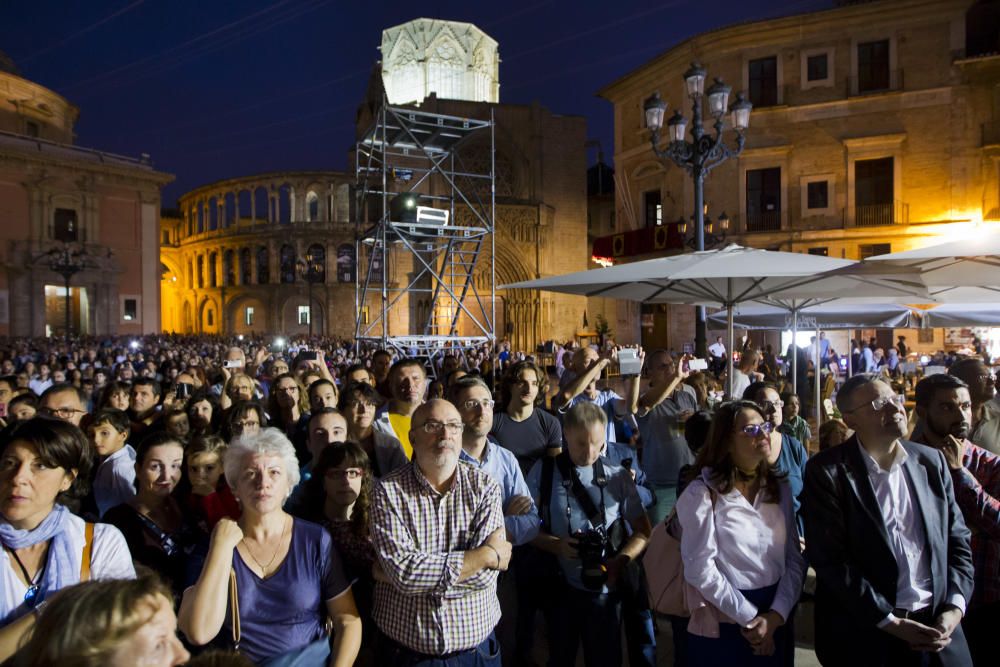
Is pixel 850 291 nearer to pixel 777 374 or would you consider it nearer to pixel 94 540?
pixel 94 540

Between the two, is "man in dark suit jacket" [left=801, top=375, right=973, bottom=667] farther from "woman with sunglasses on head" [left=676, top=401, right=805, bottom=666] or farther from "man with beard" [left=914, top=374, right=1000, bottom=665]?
"man with beard" [left=914, top=374, right=1000, bottom=665]

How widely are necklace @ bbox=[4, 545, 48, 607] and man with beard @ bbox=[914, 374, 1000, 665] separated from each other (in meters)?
3.43

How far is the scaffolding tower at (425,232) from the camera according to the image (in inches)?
405

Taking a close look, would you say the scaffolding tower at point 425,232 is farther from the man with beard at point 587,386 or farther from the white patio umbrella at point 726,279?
the man with beard at point 587,386

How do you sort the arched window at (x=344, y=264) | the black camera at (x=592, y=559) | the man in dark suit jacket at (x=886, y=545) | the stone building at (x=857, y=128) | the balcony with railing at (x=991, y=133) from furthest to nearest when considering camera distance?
the arched window at (x=344, y=264)
the stone building at (x=857, y=128)
the balcony with railing at (x=991, y=133)
the black camera at (x=592, y=559)
the man in dark suit jacket at (x=886, y=545)

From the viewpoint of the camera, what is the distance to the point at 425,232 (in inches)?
447

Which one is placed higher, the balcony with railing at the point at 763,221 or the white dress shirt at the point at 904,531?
the balcony with railing at the point at 763,221

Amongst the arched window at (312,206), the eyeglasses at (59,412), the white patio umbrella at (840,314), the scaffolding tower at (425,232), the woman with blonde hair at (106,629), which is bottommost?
the woman with blonde hair at (106,629)

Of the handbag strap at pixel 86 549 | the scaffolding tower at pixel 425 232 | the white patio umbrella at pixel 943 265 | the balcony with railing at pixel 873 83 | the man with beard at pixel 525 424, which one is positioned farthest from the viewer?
the balcony with railing at pixel 873 83

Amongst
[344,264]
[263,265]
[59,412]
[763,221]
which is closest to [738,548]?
[59,412]

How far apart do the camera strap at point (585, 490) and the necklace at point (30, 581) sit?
2.06 metres

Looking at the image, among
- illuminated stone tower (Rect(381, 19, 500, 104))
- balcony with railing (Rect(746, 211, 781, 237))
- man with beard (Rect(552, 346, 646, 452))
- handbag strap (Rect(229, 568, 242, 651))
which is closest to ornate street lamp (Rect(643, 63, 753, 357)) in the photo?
man with beard (Rect(552, 346, 646, 452))

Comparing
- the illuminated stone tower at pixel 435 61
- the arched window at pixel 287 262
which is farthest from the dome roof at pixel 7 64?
the illuminated stone tower at pixel 435 61

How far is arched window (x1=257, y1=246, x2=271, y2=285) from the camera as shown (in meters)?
41.5
